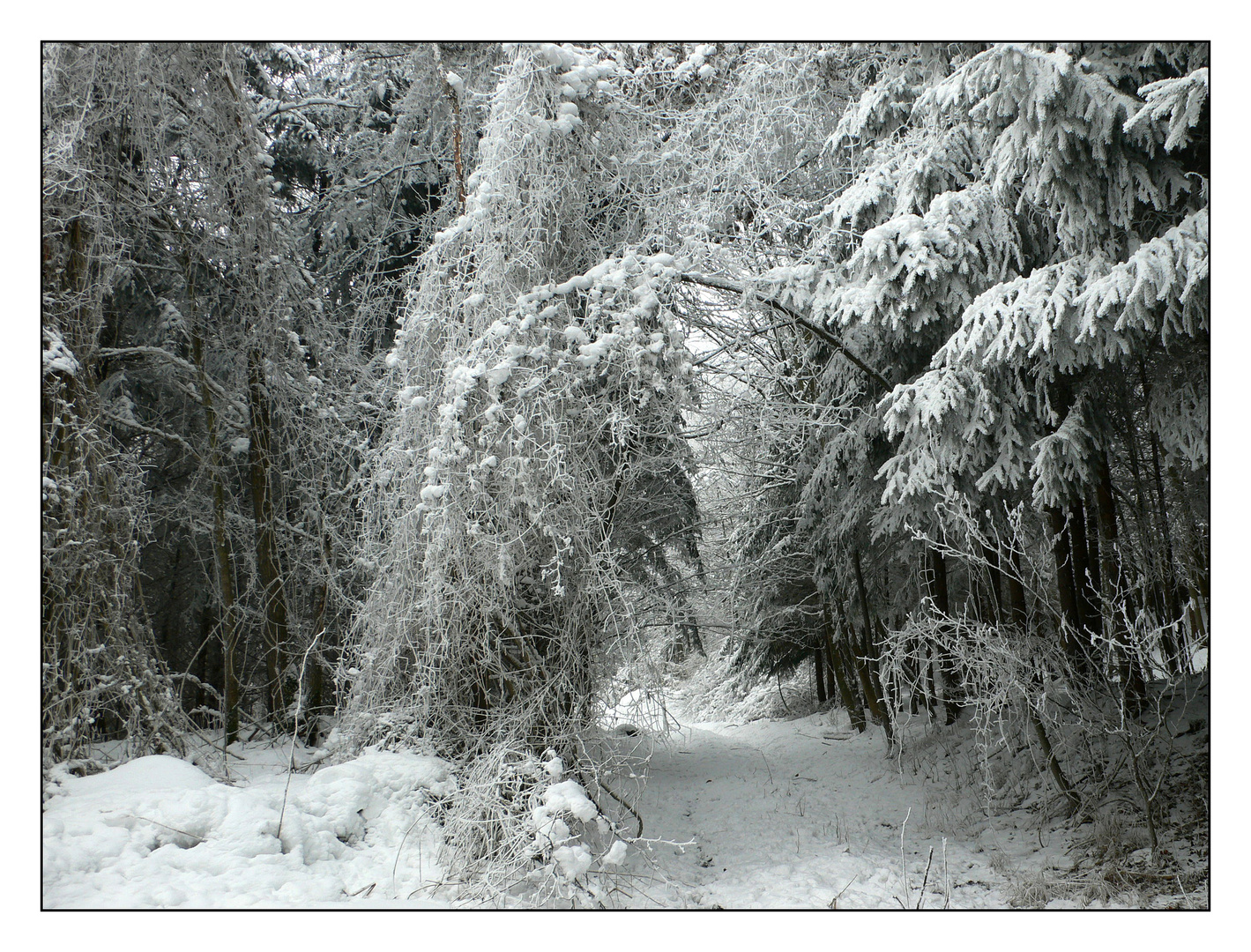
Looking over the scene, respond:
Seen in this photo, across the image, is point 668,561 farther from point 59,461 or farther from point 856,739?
point 59,461

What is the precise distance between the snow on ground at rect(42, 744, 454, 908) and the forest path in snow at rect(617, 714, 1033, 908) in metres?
1.40

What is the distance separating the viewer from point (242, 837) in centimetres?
391

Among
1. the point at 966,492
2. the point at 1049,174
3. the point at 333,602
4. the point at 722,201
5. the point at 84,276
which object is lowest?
the point at 333,602

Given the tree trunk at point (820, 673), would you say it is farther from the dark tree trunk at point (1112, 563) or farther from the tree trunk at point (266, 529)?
the tree trunk at point (266, 529)

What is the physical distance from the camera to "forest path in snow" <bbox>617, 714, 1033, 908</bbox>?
15.5ft

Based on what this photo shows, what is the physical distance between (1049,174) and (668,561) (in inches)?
200

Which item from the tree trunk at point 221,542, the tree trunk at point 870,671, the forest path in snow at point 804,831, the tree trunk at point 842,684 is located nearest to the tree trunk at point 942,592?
the tree trunk at point 870,671

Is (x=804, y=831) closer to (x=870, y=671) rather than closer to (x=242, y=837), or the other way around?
(x=870, y=671)

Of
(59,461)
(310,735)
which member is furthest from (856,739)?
(59,461)

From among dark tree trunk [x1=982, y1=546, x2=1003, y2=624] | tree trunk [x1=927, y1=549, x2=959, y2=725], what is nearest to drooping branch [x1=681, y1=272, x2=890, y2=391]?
dark tree trunk [x1=982, y1=546, x2=1003, y2=624]

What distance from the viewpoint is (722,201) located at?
6000 millimetres

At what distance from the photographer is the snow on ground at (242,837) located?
11.6 feet

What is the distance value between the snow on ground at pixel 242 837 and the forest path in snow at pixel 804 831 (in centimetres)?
140

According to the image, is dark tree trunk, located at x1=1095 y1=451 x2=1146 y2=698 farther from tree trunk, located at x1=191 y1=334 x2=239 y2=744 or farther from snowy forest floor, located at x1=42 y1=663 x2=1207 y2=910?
tree trunk, located at x1=191 y1=334 x2=239 y2=744
